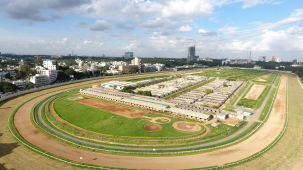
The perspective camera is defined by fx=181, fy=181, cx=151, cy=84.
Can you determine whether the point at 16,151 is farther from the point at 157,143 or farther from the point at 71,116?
the point at 157,143

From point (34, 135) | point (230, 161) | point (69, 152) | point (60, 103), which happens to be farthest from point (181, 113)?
point (60, 103)

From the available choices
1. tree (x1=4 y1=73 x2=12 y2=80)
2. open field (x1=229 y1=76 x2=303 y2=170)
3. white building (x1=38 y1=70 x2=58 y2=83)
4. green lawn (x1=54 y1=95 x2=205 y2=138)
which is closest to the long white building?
green lawn (x1=54 y1=95 x2=205 y2=138)

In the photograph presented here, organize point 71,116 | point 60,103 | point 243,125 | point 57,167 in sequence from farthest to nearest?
point 60,103 < point 71,116 < point 243,125 < point 57,167

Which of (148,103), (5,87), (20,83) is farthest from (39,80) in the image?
(148,103)

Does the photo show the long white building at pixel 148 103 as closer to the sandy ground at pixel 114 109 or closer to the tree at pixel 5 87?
the sandy ground at pixel 114 109

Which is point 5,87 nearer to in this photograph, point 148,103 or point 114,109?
point 114,109

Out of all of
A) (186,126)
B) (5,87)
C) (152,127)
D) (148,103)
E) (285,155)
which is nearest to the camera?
(285,155)
